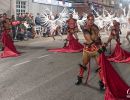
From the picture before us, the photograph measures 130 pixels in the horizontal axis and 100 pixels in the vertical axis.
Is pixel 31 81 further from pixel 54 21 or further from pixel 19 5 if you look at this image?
pixel 19 5

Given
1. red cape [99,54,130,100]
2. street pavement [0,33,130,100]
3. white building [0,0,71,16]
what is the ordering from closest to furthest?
red cape [99,54,130,100], street pavement [0,33,130,100], white building [0,0,71,16]

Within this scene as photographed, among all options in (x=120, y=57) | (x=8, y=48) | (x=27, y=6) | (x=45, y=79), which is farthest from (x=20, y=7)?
(x=45, y=79)

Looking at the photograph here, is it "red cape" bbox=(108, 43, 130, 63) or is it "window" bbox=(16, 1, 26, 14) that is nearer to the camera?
"red cape" bbox=(108, 43, 130, 63)

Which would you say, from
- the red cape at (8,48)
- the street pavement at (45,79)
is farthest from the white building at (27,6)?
the street pavement at (45,79)

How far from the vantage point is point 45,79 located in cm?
1165

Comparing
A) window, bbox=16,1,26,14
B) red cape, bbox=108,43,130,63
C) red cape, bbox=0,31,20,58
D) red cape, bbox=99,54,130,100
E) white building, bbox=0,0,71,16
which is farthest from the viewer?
window, bbox=16,1,26,14

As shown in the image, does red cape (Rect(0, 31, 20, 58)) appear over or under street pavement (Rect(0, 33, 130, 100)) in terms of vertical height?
over

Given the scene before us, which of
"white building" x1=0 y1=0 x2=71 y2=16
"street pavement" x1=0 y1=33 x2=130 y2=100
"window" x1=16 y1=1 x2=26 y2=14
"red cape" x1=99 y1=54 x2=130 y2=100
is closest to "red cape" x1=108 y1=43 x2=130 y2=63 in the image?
"street pavement" x1=0 y1=33 x2=130 y2=100

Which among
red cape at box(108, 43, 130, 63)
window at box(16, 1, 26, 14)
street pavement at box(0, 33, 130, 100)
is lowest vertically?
street pavement at box(0, 33, 130, 100)

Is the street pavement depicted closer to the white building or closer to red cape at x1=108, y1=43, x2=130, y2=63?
Result: red cape at x1=108, y1=43, x2=130, y2=63

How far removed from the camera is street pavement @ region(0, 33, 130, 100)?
373 inches

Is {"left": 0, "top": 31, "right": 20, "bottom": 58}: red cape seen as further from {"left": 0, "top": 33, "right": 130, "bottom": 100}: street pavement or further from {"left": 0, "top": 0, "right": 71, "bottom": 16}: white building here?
{"left": 0, "top": 0, "right": 71, "bottom": 16}: white building

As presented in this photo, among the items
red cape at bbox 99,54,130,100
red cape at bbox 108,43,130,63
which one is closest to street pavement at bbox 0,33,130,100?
red cape at bbox 99,54,130,100

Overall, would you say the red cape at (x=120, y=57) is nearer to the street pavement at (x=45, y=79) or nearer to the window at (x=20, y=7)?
the street pavement at (x=45, y=79)
